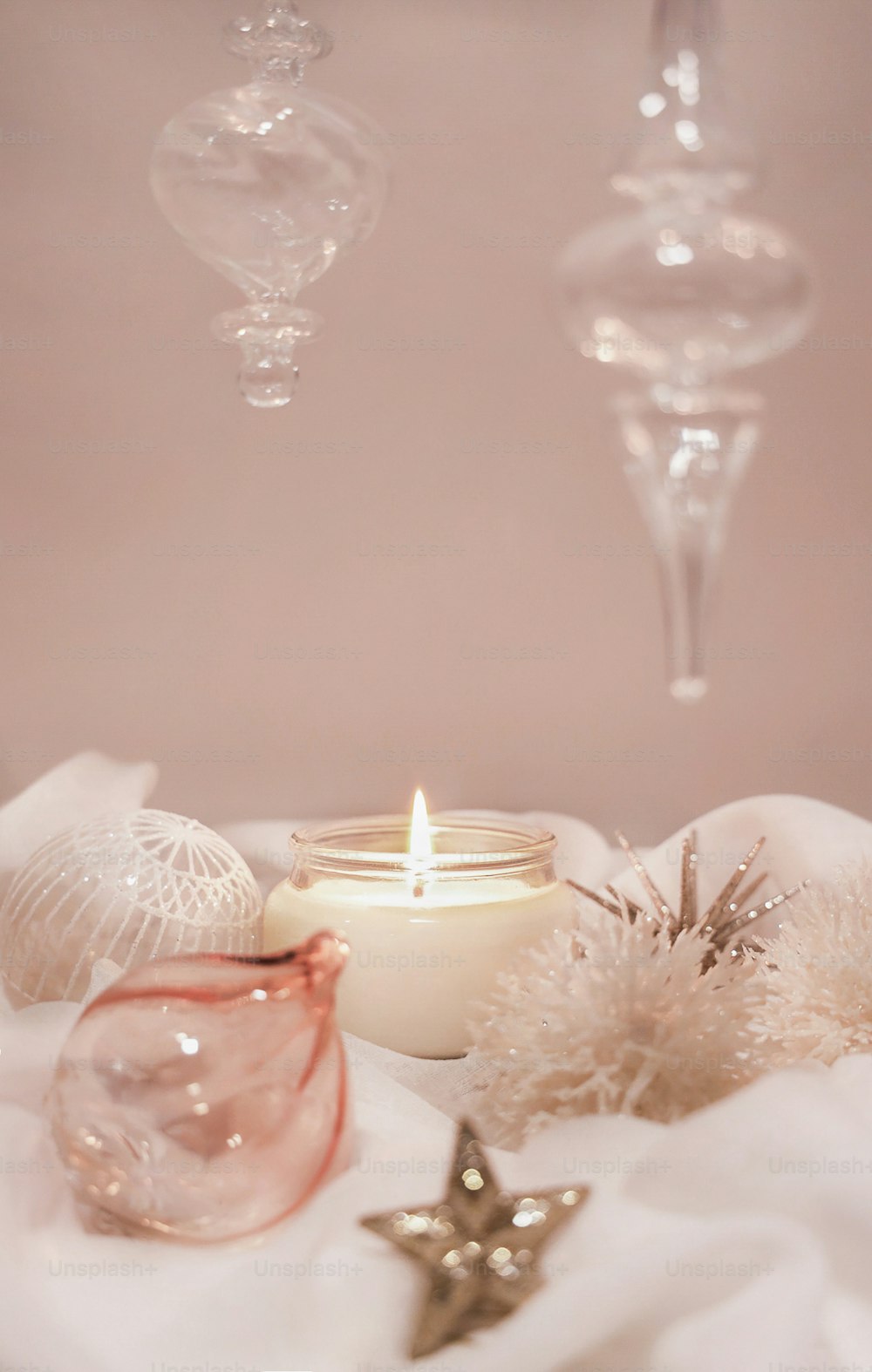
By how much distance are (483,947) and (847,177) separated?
0.43 metres

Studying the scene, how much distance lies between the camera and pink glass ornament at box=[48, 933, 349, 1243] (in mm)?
277

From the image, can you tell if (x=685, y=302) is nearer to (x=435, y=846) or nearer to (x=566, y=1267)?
(x=566, y=1267)

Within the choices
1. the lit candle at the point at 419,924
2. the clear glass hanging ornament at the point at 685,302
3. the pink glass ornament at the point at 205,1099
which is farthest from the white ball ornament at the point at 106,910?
the clear glass hanging ornament at the point at 685,302

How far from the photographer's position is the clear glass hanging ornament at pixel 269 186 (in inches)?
11.9

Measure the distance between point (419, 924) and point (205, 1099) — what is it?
0.14m

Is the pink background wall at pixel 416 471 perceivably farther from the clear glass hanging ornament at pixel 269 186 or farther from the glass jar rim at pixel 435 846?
the clear glass hanging ornament at pixel 269 186

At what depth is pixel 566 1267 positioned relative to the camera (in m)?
0.26

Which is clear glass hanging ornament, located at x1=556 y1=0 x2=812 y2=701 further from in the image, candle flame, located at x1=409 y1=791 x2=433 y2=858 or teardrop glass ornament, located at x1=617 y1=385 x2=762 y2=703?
candle flame, located at x1=409 y1=791 x2=433 y2=858

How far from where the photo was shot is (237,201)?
0.31 m

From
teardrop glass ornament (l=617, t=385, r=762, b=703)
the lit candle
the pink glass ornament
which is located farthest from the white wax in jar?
teardrop glass ornament (l=617, t=385, r=762, b=703)

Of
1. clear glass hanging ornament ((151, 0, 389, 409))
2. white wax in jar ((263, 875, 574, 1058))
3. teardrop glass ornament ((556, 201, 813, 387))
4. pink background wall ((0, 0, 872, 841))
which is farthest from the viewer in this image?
pink background wall ((0, 0, 872, 841))

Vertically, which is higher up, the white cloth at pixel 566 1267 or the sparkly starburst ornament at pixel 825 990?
the sparkly starburst ornament at pixel 825 990

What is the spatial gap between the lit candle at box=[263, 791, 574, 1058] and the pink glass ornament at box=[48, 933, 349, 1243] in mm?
101

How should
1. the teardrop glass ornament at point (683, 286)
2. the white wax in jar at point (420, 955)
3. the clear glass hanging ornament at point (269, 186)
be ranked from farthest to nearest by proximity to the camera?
1. the white wax in jar at point (420, 955)
2. the clear glass hanging ornament at point (269, 186)
3. the teardrop glass ornament at point (683, 286)
